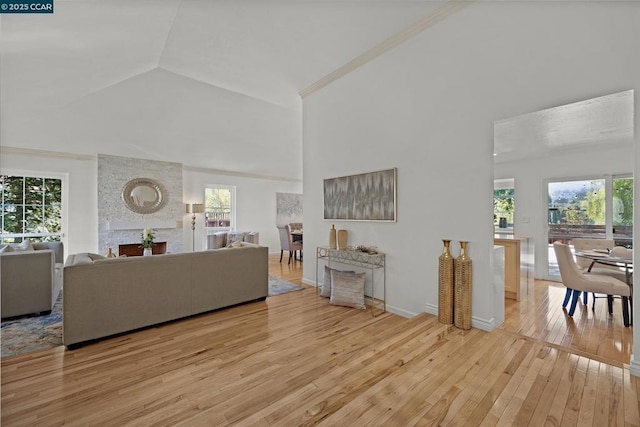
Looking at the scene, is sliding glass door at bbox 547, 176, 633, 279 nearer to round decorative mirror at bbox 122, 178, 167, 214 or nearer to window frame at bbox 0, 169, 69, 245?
round decorative mirror at bbox 122, 178, 167, 214

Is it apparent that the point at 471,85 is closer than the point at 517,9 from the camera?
No

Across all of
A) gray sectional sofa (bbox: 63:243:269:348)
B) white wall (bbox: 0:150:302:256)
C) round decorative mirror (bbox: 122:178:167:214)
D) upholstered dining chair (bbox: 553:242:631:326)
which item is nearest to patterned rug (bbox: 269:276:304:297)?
gray sectional sofa (bbox: 63:243:269:348)

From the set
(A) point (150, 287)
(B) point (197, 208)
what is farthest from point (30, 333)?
(B) point (197, 208)

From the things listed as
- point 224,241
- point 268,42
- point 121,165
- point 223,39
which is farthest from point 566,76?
point 121,165

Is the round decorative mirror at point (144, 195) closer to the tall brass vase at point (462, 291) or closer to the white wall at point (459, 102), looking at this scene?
the white wall at point (459, 102)

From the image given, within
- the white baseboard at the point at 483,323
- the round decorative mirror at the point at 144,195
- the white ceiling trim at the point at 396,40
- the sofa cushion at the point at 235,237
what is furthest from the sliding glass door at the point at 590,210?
the round decorative mirror at the point at 144,195

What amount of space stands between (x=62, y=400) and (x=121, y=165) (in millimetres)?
5382

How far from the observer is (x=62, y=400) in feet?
5.79

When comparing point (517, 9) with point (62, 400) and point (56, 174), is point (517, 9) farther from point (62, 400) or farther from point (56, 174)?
point (56, 174)

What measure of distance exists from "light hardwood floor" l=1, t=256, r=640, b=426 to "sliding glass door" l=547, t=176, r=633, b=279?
100 inches

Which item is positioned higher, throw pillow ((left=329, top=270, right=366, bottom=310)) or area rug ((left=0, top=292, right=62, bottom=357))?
throw pillow ((left=329, top=270, right=366, bottom=310))

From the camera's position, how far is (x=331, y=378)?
1823 millimetres

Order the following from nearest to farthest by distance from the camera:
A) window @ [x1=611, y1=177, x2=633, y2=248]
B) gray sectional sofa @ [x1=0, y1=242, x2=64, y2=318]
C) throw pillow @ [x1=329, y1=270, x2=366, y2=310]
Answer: gray sectional sofa @ [x1=0, y1=242, x2=64, y2=318] < throw pillow @ [x1=329, y1=270, x2=366, y2=310] < window @ [x1=611, y1=177, x2=633, y2=248]

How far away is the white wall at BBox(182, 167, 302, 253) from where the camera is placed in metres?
7.06
